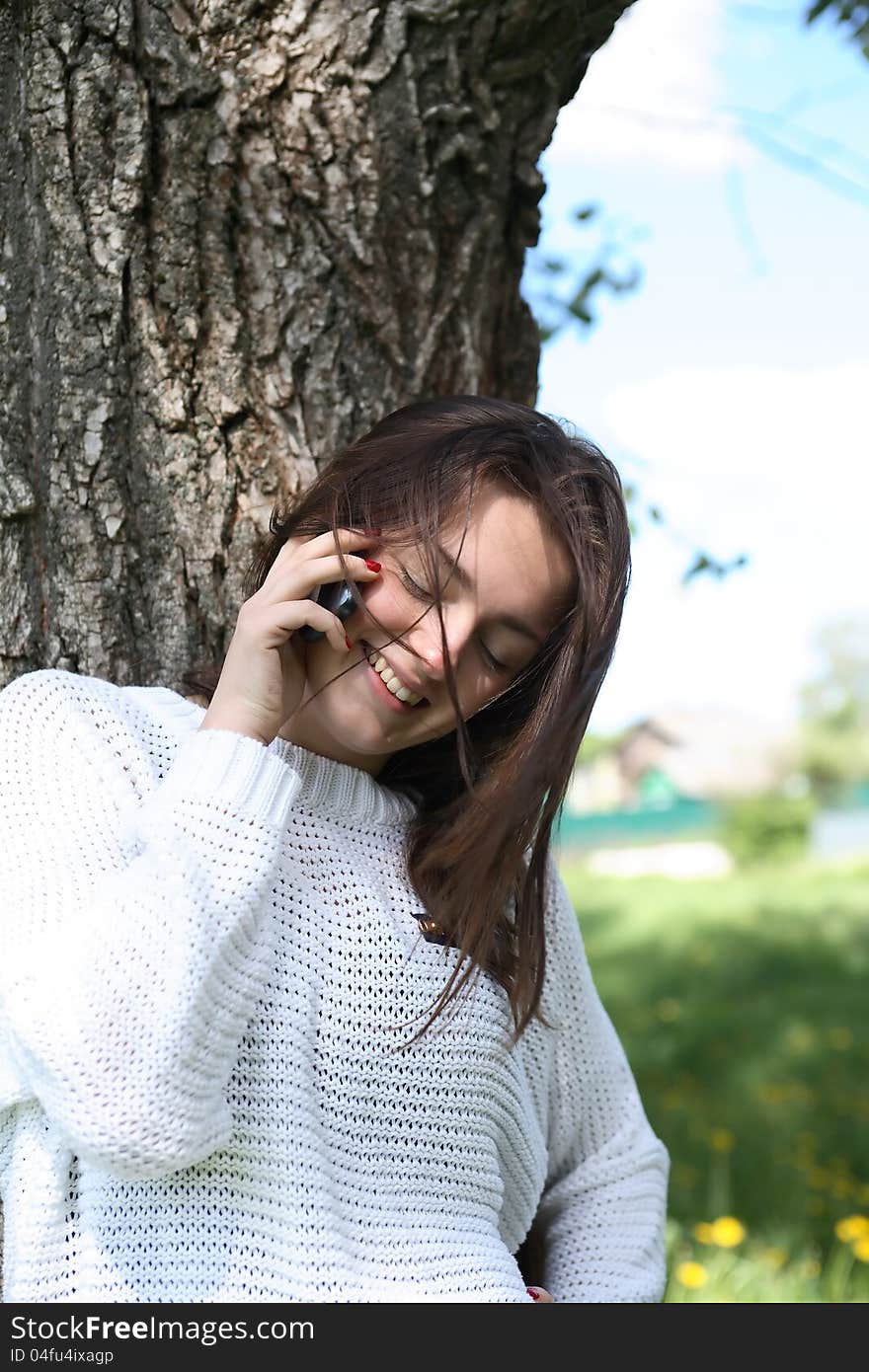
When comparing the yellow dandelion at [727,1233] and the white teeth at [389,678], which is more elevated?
the white teeth at [389,678]

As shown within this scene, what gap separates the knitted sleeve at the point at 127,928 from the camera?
1.40 m

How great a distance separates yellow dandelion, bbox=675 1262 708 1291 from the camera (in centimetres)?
314

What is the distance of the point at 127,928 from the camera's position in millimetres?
1426

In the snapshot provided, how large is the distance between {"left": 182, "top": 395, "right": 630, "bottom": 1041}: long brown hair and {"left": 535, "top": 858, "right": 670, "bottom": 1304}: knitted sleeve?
0.84ft

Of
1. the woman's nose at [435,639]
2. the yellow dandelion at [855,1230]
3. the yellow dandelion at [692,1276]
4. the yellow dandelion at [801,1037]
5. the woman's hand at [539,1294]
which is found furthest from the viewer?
the yellow dandelion at [801,1037]

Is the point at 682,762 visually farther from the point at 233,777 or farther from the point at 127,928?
the point at 127,928

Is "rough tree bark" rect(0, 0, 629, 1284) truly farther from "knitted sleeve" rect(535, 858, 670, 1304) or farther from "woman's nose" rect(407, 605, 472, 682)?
"knitted sleeve" rect(535, 858, 670, 1304)

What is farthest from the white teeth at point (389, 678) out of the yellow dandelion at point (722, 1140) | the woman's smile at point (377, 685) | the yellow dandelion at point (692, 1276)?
the yellow dandelion at point (722, 1140)

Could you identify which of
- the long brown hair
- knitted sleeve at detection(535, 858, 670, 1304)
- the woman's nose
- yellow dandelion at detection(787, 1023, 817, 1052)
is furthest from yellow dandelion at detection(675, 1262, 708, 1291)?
yellow dandelion at detection(787, 1023, 817, 1052)

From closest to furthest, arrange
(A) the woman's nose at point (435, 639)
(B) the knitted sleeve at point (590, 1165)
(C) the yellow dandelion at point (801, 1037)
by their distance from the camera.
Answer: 1. (A) the woman's nose at point (435, 639)
2. (B) the knitted sleeve at point (590, 1165)
3. (C) the yellow dandelion at point (801, 1037)

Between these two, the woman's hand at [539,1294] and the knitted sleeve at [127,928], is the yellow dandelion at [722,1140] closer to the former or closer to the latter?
the woman's hand at [539,1294]

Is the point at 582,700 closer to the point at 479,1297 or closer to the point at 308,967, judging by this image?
the point at 308,967

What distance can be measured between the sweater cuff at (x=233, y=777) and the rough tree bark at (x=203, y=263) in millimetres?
525

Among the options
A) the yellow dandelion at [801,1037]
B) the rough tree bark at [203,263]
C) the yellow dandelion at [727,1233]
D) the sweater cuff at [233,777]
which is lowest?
the yellow dandelion at [801,1037]
